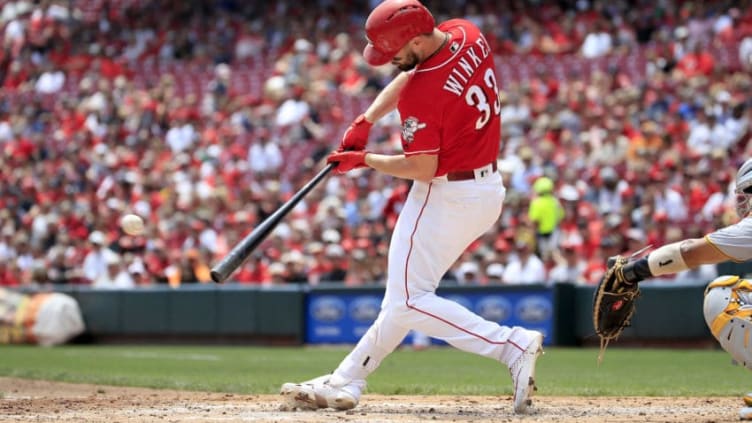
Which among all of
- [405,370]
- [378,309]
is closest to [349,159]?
[405,370]

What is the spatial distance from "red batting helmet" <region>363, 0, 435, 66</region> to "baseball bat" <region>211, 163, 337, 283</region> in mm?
728

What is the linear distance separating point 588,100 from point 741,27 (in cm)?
242

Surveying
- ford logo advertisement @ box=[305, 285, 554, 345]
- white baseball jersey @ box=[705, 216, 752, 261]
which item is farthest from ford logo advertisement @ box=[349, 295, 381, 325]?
white baseball jersey @ box=[705, 216, 752, 261]

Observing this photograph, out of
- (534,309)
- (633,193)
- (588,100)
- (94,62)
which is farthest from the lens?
(94,62)

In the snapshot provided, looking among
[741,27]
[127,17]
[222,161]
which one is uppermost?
[127,17]

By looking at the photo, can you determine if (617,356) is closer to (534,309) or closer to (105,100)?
(534,309)

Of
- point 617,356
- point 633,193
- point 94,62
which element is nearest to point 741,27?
point 633,193

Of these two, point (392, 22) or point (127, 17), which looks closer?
point (392, 22)

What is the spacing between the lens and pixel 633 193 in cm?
1382

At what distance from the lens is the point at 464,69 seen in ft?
17.8

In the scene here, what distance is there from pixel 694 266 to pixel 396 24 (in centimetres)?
181

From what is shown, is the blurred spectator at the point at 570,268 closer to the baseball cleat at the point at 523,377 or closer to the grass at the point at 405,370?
the grass at the point at 405,370

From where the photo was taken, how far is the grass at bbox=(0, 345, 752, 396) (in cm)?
766

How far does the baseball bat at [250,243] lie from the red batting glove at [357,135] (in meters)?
0.15
